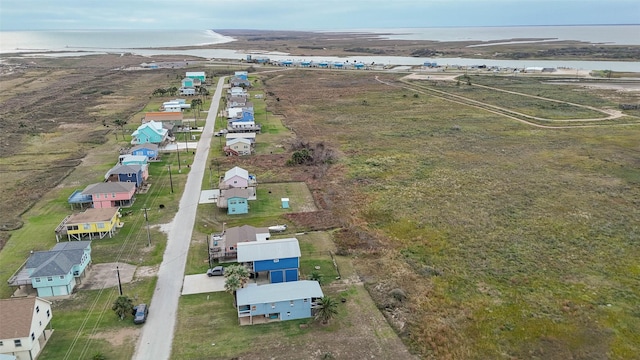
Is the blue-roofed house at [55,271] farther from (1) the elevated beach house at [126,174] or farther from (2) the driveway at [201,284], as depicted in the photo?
(1) the elevated beach house at [126,174]

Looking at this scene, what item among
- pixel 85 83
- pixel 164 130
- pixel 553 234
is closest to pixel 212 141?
pixel 164 130

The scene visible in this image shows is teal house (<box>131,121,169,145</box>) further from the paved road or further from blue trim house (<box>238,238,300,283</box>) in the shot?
blue trim house (<box>238,238,300,283</box>)

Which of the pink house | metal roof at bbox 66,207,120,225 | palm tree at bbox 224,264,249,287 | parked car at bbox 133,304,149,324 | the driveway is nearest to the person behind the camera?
parked car at bbox 133,304,149,324

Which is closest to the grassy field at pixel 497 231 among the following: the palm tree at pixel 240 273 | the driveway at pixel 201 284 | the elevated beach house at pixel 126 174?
the palm tree at pixel 240 273

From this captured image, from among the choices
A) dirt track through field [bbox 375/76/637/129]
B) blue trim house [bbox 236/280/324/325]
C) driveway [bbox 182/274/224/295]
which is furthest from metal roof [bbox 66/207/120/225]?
dirt track through field [bbox 375/76/637/129]

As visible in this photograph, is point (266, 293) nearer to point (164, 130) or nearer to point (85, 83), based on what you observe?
point (164, 130)

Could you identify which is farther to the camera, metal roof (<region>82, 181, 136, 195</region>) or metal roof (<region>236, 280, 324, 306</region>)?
metal roof (<region>82, 181, 136, 195</region>)

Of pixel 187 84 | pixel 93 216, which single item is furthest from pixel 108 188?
pixel 187 84
